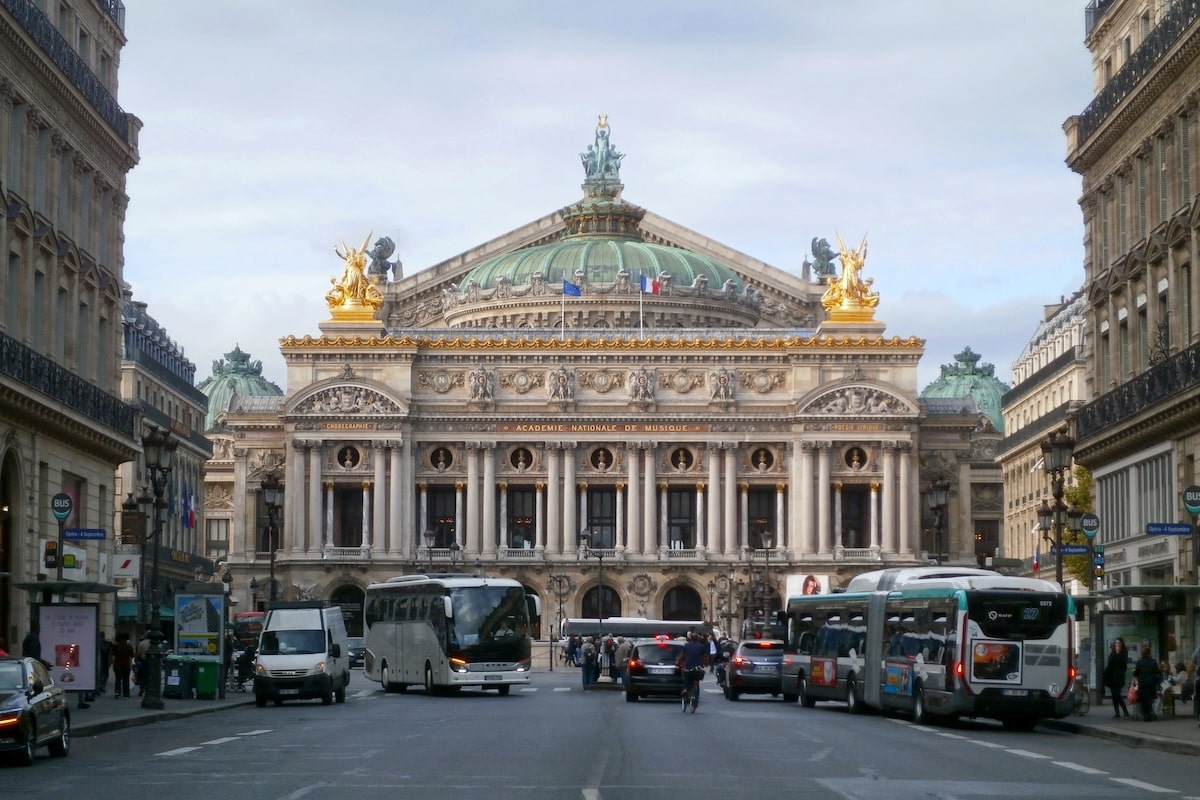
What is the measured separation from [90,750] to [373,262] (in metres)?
116

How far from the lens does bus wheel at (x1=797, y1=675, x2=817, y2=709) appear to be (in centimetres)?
6116

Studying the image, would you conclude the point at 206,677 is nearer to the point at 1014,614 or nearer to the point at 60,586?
the point at 60,586

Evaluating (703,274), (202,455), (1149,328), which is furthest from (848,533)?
(1149,328)

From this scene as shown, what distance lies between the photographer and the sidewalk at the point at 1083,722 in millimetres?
40250

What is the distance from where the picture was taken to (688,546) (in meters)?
133

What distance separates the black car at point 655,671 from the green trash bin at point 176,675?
42.4 feet

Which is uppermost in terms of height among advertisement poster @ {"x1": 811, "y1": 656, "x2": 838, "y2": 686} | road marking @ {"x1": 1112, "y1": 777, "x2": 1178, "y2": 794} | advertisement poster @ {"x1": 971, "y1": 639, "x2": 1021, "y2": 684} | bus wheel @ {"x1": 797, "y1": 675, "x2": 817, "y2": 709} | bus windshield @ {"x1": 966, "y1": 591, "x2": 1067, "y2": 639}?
bus windshield @ {"x1": 966, "y1": 591, "x2": 1067, "y2": 639}

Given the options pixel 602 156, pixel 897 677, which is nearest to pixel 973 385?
pixel 602 156

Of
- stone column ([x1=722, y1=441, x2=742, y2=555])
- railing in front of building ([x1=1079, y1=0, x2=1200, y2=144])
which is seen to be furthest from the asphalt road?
stone column ([x1=722, y1=441, x2=742, y2=555])

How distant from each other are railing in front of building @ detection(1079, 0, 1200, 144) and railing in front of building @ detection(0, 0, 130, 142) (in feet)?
90.9

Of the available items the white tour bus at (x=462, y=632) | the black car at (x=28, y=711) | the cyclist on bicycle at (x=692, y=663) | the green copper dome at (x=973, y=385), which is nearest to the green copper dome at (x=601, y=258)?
the green copper dome at (x=973, y=385)

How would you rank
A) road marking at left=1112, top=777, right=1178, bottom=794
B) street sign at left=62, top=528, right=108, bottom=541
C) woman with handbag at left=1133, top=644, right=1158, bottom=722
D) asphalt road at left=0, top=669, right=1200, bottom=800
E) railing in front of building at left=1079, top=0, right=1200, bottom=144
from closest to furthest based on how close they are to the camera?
asphalt road at left=0, top=669, right=1200, bottom=800, road marking at left=1112, top=777, right=1178, bottom=794, woman with handbag at left=1133, top=644, right=1158, bottom=722, street sign at left=62, top=528, right=108, bottom=541, railing in front of building at left=1079, top=0, right=1200, bottom=144

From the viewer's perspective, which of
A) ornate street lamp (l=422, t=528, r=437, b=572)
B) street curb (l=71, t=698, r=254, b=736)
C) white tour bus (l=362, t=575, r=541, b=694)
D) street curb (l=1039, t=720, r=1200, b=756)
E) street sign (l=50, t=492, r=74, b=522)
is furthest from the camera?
ornate street lamp (l=422, t=528, r=437, b=572)

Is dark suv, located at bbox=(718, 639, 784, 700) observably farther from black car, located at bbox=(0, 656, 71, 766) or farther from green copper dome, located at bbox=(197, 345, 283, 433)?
green copper dome, located at bbox=(197, 345, 283, 433)
